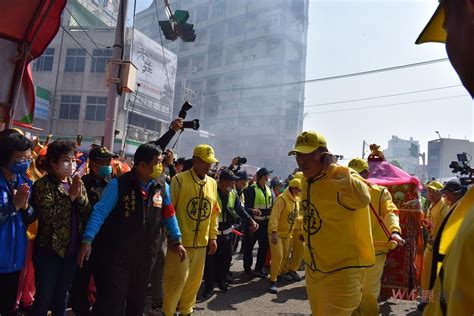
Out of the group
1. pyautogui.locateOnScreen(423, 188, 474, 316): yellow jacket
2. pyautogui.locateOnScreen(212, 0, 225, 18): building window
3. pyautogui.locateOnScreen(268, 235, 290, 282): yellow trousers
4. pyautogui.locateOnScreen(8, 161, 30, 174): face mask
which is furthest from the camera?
pyautogui.locateOnScreen(212, 0, 225, 18): building window

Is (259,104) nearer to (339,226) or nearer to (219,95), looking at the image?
(219,95)

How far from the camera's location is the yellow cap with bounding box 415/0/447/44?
1223 mm

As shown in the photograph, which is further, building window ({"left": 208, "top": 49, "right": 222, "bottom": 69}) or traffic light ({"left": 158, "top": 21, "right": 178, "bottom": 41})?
building window ({"left": 208, "top": 49, "right": 222, "bottom": 69})

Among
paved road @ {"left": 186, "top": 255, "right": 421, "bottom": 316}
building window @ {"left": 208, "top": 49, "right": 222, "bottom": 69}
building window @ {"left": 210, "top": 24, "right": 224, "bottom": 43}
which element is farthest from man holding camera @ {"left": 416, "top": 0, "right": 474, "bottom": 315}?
building window @ {"left": 210, "top": 24, "right": 224, "bottom": 43}

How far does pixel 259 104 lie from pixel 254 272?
164 ft

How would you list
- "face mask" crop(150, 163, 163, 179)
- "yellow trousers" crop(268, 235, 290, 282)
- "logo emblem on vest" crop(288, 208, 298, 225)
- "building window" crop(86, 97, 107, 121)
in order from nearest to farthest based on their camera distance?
"face mask" crop(150, 163, 163, 179), "yellow trousers" crop(268, 235, 290, 282), "logo emblem on vest" crop(288, 208, 298, 225), "building window" crop(86, 97, 107, 121)

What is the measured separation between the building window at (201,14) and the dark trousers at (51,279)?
210 feet

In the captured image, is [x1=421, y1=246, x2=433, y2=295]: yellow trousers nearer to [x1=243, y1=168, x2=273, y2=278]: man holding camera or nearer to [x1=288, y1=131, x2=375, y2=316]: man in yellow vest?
[x1=288, y1=131, x2=375, y2=316]: man in yellow vest

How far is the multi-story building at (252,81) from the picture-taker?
53.4m

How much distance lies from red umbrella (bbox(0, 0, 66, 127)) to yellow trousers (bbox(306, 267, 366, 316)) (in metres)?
3.22

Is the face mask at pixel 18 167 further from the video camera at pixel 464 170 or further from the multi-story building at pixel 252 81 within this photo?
the multi-story building at pixel 252 81

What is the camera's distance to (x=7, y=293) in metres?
3.00

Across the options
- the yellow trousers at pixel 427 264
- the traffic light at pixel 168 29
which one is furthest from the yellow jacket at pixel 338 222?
the traffic light at pixel 168 29

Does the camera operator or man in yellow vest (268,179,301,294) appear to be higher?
the camera operator
